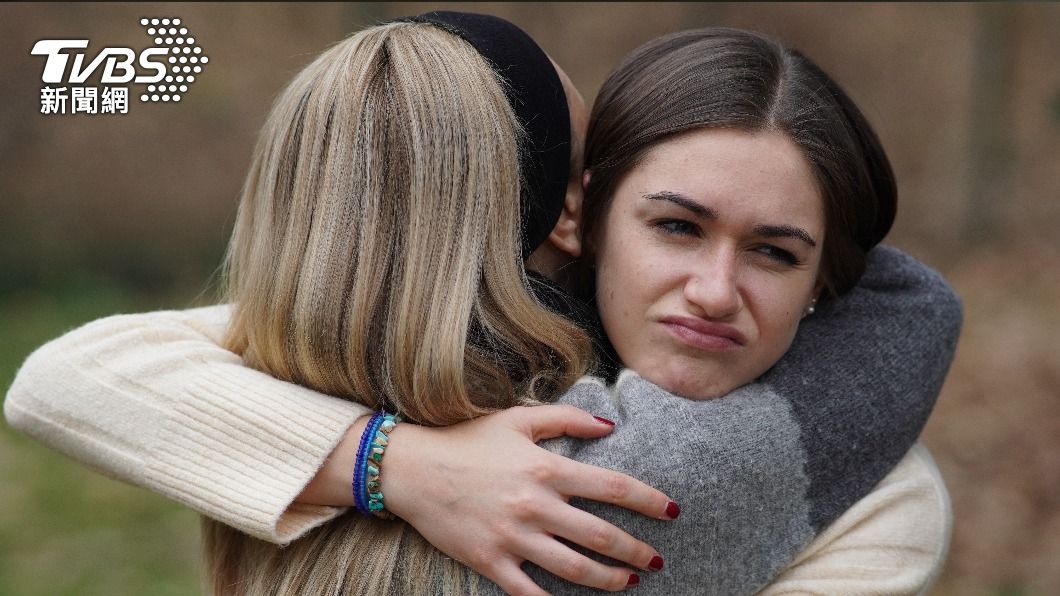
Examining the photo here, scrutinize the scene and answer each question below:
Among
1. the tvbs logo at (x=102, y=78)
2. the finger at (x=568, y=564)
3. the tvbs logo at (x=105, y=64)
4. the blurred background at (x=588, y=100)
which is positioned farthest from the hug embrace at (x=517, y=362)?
the blurred background at (x=588, y=100)

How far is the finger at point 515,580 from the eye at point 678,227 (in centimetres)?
73

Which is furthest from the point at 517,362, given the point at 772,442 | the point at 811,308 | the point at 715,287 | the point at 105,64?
the point at 105,64

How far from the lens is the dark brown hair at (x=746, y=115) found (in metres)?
2.20

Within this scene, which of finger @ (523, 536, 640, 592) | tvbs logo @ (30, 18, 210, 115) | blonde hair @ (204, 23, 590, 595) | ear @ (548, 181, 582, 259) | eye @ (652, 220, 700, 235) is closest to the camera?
finger @ (523, 536, 640, 592)

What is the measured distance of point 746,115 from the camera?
7.09ft

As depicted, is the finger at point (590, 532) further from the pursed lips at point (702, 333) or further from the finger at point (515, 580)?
the pursed lips at point (702, 333)

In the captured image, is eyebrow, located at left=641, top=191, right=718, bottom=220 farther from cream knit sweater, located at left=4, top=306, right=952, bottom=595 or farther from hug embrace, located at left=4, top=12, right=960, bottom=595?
cream knit sweater, located at left=4, top=306, right=952, bottom=595

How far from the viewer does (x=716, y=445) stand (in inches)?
80.0

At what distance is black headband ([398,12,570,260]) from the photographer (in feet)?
7.34

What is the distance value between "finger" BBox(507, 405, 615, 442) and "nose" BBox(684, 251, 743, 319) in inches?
12.0

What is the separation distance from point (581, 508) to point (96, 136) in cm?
701

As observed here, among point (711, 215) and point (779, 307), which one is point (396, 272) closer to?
point (711, 215)

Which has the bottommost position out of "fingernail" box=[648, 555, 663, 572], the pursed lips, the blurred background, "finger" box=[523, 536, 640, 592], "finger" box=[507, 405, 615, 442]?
the blurred background

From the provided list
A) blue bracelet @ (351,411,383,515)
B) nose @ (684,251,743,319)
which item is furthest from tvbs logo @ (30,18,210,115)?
Answer: nose @ (684,251,743,319)
